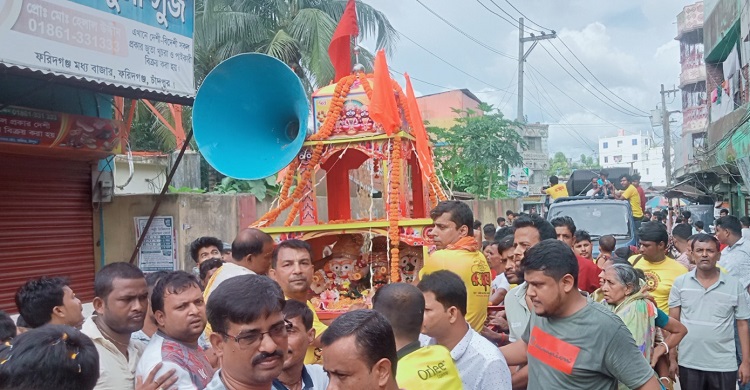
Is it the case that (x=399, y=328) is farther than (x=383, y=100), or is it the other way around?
(x=383, y=100)

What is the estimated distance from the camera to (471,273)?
409cm

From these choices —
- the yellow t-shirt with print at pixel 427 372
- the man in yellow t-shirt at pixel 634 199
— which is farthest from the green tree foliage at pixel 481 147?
the yellow t-shirt with print at pixel 427 372

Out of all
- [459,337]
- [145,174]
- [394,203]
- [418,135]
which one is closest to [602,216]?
[418,135]

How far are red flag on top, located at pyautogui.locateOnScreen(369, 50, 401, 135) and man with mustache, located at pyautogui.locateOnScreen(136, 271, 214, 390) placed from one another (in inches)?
134

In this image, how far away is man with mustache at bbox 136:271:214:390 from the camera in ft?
9.04

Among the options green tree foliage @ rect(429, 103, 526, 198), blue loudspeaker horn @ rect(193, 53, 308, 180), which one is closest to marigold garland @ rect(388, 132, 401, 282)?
blue loudspeaker horn @ rect(193, 53, 308, 180)

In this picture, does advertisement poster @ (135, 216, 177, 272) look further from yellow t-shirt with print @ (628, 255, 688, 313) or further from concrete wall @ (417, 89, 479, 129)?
concrete wall @ (417, 89, 479, 129)

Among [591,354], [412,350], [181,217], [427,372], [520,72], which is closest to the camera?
[427,372]

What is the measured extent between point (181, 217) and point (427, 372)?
339 inches

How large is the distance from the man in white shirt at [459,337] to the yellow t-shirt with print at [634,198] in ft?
37.3

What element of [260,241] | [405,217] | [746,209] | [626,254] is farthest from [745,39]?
[260,241]

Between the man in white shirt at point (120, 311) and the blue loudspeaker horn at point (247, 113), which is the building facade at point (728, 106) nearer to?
the blue loudspeaker horn at point (247, 113)

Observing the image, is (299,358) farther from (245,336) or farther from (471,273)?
(471,273)

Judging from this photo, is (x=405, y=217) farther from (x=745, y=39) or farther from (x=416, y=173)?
(x=745, y=39)
